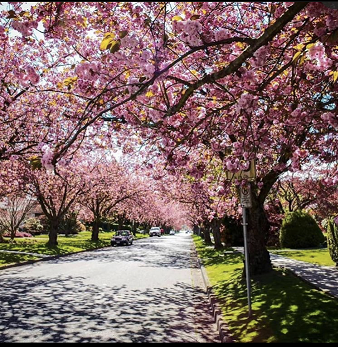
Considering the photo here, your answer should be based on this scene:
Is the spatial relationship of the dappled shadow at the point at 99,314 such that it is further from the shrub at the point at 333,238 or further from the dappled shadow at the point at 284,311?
the shrub at the point at 333,238

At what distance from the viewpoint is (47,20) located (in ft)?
19.6

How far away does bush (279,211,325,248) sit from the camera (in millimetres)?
24203

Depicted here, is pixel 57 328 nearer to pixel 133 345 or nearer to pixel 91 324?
pixel 91 324

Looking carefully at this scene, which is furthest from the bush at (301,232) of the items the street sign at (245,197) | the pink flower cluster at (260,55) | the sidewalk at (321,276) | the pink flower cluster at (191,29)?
the pink flower cluster at (191,29)

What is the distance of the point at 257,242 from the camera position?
11.1m

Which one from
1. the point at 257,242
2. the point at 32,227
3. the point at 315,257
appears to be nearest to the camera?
the point at 257,242

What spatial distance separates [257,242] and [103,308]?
5474 millimetres

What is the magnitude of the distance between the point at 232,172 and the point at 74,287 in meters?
6.41

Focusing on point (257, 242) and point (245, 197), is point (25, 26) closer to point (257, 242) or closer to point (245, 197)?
point (245, 197)

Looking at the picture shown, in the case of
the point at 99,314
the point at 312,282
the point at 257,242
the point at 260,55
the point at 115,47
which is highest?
the point at 260,55

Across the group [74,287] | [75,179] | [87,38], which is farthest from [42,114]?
[75,179]

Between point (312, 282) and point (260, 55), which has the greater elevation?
point (260, 55)

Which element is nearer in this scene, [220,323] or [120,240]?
[220,323]

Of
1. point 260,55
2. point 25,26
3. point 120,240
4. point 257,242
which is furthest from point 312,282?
point 120,240
